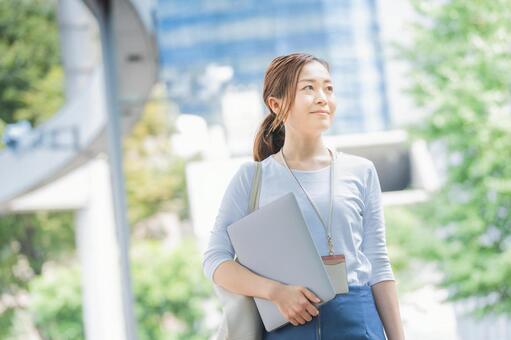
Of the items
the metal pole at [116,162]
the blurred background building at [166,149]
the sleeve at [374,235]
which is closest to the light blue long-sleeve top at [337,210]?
the sleeve at [374,235]

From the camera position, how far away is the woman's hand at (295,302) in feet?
3.54

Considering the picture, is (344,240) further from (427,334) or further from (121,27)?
(121,27)

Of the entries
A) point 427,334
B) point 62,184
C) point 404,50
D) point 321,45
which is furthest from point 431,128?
point 321,45

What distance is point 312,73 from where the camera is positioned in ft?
3.88

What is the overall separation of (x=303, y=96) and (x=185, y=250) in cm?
1336

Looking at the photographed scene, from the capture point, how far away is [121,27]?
4910 millimetres

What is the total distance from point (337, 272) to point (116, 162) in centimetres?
364

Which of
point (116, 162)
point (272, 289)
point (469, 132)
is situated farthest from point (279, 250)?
point (469, 132)

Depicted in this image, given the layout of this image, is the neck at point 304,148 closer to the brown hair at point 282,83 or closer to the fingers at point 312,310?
the brown hair at point 282,83

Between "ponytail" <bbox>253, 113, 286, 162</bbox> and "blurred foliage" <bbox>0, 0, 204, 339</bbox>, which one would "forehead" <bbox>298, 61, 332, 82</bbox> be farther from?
"blurred foliage" <bbox>0, 0, 204, 339</bbox>

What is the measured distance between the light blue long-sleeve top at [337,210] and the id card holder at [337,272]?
0.06 ft

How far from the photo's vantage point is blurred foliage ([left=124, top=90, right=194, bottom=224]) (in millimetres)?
15664

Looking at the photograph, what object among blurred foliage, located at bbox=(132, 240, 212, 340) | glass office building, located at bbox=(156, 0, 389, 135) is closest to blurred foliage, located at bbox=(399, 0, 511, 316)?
blurred foliage, located at bbox=(132, 240, 212, 340)

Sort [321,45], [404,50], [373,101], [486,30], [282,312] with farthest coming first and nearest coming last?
[321,45] → [373,101] → [404,50] → [486,30] → [282,312]
